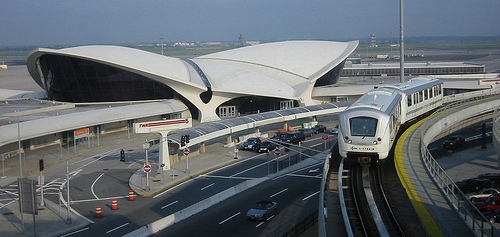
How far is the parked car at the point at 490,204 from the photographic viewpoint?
23250 millimetres

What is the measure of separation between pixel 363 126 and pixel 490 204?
7627mm

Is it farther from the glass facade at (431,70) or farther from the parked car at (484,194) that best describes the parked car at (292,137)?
the glass facade at (431,70)

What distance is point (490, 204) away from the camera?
2345 centimetres

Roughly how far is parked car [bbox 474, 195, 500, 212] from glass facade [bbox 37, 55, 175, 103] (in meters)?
28.9

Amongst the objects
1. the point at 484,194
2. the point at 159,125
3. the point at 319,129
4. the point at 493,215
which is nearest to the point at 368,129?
the point at 493,215

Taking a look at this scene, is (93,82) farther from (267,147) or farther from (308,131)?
(267,147)

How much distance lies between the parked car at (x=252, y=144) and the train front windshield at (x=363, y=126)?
17.0 m

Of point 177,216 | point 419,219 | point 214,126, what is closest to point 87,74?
point 214,126

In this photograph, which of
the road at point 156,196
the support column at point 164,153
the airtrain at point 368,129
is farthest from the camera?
the support column at point 164,153

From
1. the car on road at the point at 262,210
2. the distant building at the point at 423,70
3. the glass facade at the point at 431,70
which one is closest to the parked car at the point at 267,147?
the car on road at the point at 262,210

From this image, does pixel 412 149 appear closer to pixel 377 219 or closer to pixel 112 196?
pixel 377 219

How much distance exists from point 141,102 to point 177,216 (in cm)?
2700

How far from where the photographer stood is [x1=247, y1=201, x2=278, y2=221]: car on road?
2144cm

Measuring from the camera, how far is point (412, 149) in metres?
21.8
